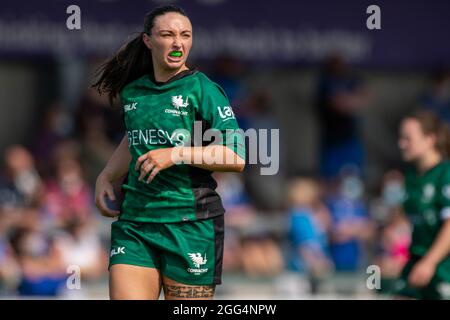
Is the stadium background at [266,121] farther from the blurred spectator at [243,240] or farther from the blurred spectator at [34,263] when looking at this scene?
the blurred spectator at [34,263]

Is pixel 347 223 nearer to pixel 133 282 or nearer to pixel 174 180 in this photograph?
pixel 174 180

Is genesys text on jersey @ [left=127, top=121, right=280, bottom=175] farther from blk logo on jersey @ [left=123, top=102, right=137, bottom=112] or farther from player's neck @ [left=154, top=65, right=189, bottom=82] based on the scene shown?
player's neck @ [left=154, top=65, right=189, bottom=82]

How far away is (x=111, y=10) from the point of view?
1281cm

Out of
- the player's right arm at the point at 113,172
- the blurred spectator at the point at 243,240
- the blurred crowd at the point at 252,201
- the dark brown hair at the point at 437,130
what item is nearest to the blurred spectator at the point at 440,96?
the blurred crowd at the point at 252,201

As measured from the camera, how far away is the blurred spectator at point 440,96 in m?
13.4

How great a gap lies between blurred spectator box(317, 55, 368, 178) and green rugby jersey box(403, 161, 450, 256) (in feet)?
17.6

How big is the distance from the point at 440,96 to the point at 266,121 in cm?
219

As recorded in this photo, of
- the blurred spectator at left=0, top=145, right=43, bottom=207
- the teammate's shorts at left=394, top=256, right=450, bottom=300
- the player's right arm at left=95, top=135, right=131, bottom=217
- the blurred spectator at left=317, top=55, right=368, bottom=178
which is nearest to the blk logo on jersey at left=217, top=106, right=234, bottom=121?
the player's right arm at left=95, top=135, right=131, bottom=217

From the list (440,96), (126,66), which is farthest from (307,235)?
(126,66)

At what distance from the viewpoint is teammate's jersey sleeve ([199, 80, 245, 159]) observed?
5684 millimetres

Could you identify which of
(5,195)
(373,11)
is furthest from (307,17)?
(5,195)

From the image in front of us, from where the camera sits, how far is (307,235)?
1202cm
